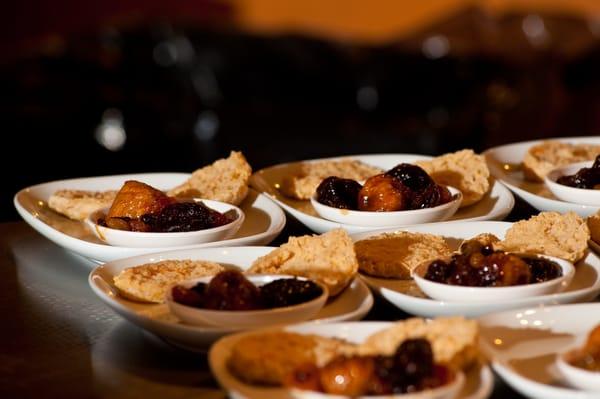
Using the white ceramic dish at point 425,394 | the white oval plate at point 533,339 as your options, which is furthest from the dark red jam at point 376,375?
the white oval plate at point 533,339

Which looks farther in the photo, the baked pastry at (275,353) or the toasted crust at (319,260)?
the toasted crust at (319,260)

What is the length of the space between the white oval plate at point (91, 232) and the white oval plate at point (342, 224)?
56 mm

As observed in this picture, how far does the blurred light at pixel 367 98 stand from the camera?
5926 mm

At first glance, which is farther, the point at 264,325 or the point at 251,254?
the point at 251,254

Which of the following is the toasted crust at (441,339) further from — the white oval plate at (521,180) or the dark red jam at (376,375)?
the white oval plate at (521,180)

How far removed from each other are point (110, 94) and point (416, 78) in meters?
1.72

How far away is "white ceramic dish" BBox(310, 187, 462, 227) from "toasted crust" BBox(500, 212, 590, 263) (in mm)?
242

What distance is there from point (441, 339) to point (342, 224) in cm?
79

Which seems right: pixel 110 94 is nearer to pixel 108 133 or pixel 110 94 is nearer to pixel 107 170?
pixel 108 133

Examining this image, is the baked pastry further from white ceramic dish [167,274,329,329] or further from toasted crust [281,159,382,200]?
toasted crust [281,159,382,200]

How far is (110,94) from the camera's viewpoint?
18.0 feet

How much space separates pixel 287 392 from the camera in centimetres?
130

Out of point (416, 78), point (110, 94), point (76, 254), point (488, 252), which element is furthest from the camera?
point (416, 78)

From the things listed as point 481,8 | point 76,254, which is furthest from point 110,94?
point 76,254
